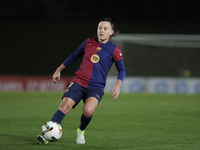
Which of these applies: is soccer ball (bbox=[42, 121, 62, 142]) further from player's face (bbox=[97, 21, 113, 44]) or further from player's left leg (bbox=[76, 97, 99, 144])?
player's face (bbox=[97, 21, 113, 44])

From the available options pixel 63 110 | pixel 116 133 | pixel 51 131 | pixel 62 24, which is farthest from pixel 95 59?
pixel 62 24

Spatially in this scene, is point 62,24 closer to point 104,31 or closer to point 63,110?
point 104,31

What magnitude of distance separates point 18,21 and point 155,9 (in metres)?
9.41

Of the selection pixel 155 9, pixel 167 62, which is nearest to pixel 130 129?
pixel 167 62

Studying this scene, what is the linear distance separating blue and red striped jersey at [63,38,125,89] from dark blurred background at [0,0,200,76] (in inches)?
732

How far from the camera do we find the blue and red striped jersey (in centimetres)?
→ 529

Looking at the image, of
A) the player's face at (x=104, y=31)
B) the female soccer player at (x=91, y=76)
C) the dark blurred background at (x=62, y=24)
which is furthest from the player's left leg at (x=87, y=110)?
the dark blurred background at (x=62, y=24)

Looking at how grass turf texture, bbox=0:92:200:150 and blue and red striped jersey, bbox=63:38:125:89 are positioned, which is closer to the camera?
grass turf texture, bbox=0:92:200:150

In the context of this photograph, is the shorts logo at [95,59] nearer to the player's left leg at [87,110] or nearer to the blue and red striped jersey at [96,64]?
the blue and red striped jersey at [96,64]

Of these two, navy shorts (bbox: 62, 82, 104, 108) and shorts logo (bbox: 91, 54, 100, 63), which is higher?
shorts logo (bbox: 91, 54, 100, 63)

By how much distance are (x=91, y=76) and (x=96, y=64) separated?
0.62ft

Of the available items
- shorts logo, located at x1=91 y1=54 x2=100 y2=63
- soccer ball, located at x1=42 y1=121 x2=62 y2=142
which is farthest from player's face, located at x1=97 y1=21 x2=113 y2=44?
soccer ball, located at x1=42 y1=121 x2=62 y2=142

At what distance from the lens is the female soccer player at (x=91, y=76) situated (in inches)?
202

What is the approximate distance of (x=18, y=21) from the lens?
81.1ft
